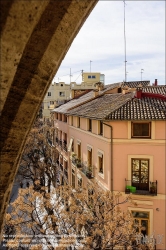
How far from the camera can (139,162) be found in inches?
506

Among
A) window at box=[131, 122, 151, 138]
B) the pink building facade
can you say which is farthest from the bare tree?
window at box=[131, 122, 151, 138]

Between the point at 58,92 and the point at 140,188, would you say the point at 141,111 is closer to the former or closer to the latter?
the point at 140,188

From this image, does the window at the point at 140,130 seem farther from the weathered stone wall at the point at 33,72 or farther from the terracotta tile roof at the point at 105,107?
the weathered stone wall at the point at 33,72

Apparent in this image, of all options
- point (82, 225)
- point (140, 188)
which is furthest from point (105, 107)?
point (82, 225)

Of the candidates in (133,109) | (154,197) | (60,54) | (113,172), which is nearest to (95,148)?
(113,172)

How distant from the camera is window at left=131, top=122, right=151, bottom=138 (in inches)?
498

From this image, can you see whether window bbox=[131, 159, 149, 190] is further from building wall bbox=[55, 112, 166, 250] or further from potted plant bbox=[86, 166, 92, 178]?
potted plant bbox=[86, 166, 92, 178]

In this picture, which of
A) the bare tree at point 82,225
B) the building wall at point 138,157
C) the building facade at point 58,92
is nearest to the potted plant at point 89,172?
the building wall at point 138,157

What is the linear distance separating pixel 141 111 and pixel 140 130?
3.18 feet

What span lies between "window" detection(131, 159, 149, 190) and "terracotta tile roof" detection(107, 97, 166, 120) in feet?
7.25

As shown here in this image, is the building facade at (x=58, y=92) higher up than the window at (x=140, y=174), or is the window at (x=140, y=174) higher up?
the building facade at (x=58, y=92)

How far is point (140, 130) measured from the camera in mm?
12758

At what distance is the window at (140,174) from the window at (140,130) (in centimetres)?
123

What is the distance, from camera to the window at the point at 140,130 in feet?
41.5
